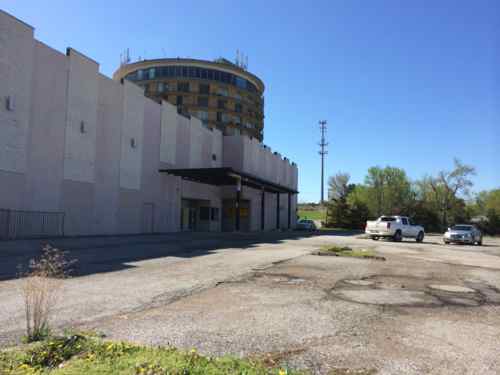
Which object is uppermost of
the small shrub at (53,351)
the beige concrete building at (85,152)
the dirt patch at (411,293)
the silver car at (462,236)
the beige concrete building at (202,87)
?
the beige concrete building at (202,87)

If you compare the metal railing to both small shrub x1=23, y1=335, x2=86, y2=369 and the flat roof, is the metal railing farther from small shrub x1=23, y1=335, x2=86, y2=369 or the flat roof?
the flat roof

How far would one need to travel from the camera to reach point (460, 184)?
241 feet

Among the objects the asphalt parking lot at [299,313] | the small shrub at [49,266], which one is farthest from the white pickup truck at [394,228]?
the small shrub at [49,266]

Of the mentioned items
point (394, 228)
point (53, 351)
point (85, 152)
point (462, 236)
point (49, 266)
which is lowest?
point (53, 351)

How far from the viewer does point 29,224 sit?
891 inches

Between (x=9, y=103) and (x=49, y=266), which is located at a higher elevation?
(x=9, y=103)

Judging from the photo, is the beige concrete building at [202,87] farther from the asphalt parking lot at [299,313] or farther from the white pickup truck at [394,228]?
the asphalt parking lot at [299,313]

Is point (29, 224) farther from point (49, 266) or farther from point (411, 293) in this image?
point (411, 293)

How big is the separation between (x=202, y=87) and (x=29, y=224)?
186 feet

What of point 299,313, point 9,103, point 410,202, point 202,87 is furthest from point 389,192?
point 299,313

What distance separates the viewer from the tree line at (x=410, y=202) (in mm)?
72500

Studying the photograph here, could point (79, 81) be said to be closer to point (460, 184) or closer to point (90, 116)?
point (90, 116)

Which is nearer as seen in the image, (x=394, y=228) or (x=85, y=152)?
(x=85, y=152)

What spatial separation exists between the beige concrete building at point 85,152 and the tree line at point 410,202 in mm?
36076
